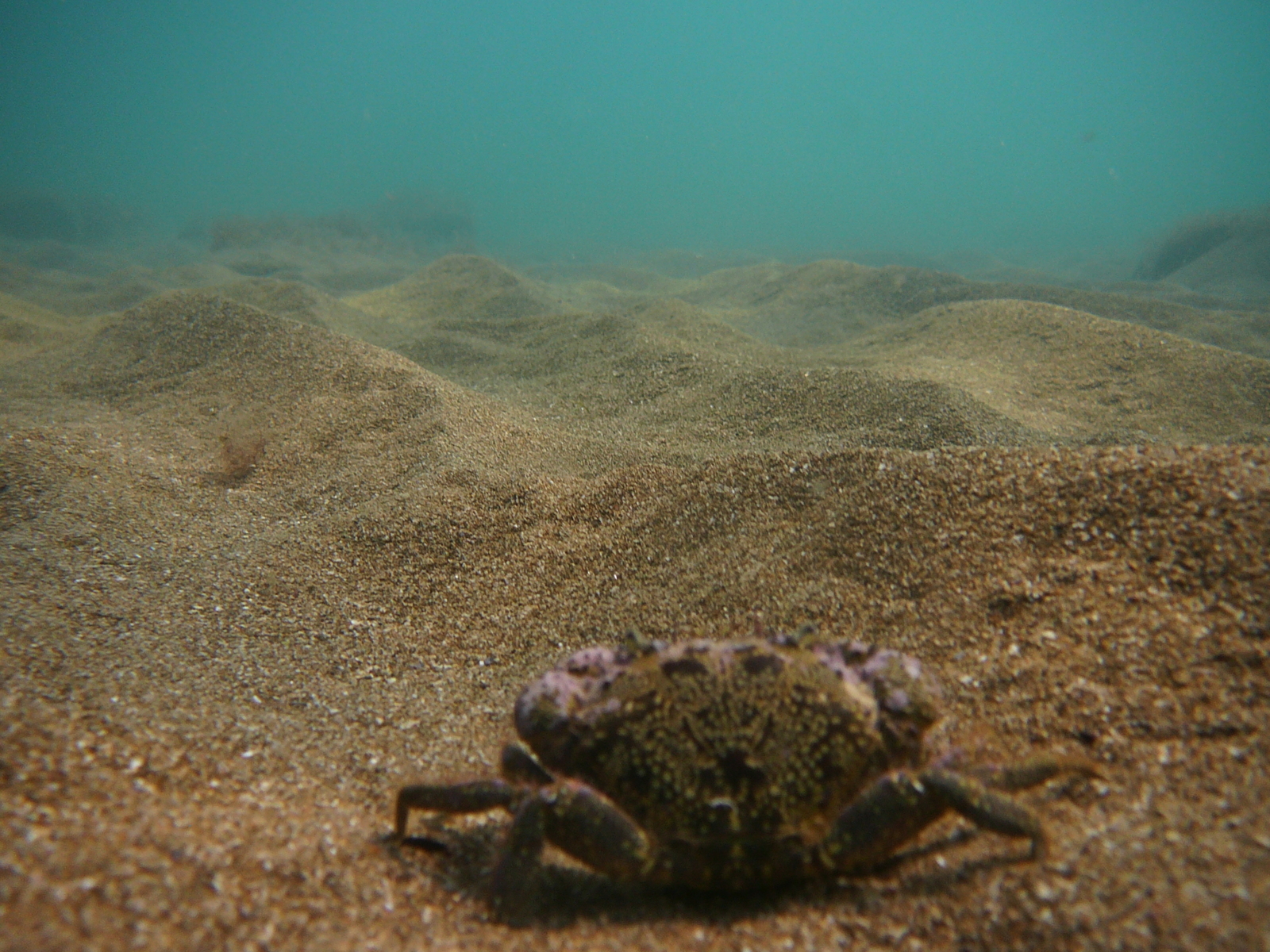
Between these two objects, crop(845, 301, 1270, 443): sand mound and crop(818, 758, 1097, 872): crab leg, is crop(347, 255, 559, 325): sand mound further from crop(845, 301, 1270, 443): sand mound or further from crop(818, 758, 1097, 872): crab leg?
crop(818, 758, 1097, 872): crab leg

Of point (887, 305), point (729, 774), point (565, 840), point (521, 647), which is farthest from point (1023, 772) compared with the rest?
point (887, 305)

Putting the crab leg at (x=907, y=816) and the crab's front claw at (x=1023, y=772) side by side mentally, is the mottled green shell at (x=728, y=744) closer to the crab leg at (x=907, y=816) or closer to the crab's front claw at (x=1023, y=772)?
the crab leg at (x=907, y=816)

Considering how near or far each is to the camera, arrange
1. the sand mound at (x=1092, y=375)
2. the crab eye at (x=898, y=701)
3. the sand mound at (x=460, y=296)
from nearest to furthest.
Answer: the crab eye at (x=898, y=701), the sand mound at (x=1092, y=375), the sand mound at (x=460, y=296)

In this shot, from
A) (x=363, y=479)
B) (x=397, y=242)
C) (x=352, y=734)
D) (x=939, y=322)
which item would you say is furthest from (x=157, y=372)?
(x=397, y=242)

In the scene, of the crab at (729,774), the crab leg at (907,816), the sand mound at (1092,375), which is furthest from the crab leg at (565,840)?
the sand mound at (1092,375)

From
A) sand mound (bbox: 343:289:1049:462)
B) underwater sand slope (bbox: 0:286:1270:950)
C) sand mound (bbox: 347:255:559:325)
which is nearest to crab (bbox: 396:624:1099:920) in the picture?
underwater sand slope (bbox: 0:286:1270:950)

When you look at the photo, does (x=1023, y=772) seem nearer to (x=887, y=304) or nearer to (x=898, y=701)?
(x=898, y=701)
